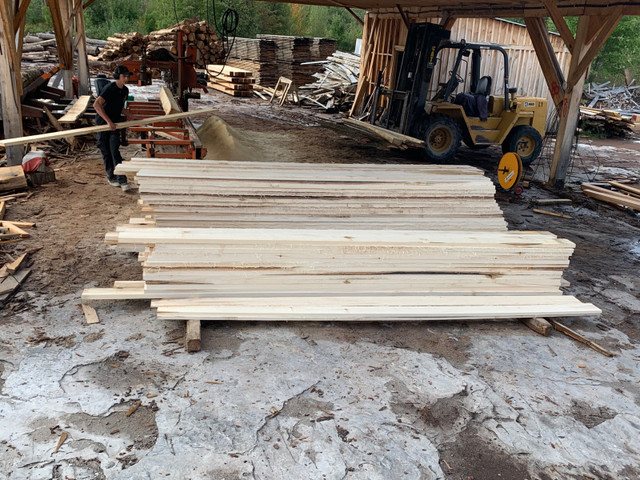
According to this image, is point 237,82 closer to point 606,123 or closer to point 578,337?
point 606,123

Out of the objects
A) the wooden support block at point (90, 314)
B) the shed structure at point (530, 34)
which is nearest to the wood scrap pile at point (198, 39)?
the shed structure at point (530, 34)

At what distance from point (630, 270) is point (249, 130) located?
953cm

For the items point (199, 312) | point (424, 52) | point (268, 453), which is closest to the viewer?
point (268, 453)

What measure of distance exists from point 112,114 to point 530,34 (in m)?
8.01

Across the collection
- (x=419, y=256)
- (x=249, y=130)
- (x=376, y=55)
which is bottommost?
(x=249, y=130)

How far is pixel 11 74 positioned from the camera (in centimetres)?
781

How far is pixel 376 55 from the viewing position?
16.1 m

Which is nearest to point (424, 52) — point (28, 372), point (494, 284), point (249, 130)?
point (249, 130)

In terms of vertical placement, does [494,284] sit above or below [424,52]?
below

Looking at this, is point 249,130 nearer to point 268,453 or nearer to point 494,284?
point 494,284

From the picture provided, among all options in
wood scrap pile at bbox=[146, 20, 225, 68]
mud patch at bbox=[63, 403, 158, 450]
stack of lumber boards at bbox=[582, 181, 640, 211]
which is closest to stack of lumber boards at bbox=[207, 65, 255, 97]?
wood scrap pile at bbox=[146, 20, 225, 68]

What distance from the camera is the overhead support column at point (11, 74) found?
7.59 meters

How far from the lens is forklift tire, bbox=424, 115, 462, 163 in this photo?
1104 centimetres

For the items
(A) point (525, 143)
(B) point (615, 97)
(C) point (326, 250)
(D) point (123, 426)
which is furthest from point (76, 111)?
(B) point (615, 97)
